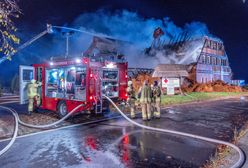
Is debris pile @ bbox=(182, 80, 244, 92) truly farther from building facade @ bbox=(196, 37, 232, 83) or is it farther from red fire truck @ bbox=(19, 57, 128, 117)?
red fire truck @ bbox=(19, 57, 128, 117)

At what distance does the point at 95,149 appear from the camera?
Result: 582cm

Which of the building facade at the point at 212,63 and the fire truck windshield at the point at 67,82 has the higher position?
the building facade at the point at 212,63

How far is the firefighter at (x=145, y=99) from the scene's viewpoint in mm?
9422

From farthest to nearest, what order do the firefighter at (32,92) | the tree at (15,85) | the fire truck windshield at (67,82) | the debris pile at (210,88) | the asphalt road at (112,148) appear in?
the debris pile at (210,88) → the tree at (15,85) → the firefighter at (32,92) → the fire truck windshield at (67,82) → the asphalt road at (112,148)

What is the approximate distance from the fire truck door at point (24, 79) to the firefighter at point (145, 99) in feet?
19.0

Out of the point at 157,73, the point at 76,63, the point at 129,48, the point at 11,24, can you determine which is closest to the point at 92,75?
the point at 76,63

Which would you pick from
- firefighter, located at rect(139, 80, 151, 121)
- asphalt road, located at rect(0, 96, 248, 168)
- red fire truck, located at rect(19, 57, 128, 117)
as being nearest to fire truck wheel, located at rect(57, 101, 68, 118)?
red fire truck, located at rect(19, 57, 128, 117)

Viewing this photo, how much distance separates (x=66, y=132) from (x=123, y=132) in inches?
71.8

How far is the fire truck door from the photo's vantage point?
38.1 ft

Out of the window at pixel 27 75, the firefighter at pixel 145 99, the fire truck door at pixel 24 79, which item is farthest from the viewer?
the window at pixel 27 75

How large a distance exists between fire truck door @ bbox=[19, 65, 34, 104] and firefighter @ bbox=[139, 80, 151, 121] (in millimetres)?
5786

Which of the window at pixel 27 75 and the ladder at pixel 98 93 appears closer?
the ladder at pixel 98 93

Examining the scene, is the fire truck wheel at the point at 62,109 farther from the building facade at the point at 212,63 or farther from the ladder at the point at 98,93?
the building facade at the point at 212,63

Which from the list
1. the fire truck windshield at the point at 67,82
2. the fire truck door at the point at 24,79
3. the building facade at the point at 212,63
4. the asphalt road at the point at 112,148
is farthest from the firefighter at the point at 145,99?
the building facade at the point at 212,63
